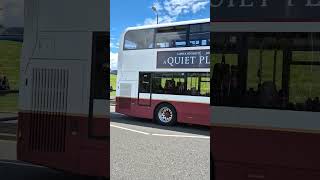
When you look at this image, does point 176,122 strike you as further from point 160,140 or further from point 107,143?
point 107,143

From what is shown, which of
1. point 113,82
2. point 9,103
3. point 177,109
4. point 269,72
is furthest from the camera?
point 9,103

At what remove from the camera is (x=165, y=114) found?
5145 mm

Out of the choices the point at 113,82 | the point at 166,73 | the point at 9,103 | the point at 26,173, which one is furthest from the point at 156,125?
the point at 26,173

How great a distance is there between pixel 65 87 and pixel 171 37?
1.49 m

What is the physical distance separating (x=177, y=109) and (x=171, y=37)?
2.44 ft

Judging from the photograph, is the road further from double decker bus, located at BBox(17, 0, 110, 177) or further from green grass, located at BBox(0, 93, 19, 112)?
green grass, located at BBox(0, 93, 19, 112)

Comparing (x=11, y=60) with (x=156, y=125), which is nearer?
(x=156, y=125)

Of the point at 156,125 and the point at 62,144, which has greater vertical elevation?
the point at 156,125

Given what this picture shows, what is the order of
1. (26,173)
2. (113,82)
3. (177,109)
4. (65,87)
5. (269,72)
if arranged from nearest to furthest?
(269,72) < (177,109) < (113,82) < (65,87) < (26,173)

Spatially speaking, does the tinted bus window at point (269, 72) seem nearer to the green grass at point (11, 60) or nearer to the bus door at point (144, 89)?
the bus door at point (144, 89)

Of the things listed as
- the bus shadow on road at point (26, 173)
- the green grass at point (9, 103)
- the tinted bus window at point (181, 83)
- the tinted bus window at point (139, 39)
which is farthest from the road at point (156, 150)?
the bus shadow on road at point (26, 173)

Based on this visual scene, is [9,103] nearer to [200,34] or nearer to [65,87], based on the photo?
[65,87]

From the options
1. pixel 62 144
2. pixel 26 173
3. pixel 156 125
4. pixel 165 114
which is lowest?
pixel 26 173

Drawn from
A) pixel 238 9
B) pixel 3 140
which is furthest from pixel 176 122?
pixel 3 140
